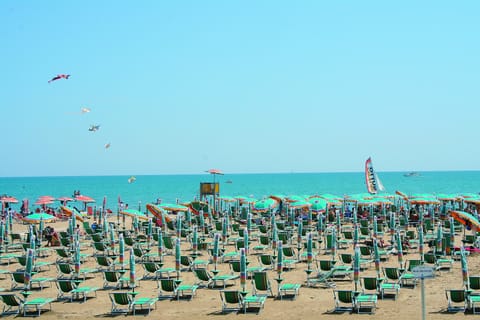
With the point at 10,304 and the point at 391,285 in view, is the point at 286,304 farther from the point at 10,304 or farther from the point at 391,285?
the point at 10,304

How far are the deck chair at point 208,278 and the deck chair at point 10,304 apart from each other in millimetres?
4051

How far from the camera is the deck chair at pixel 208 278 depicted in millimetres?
14000

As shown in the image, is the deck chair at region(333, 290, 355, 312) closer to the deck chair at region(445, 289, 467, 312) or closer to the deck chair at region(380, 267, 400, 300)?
the deck chair at region(380, 267, 400, 300)

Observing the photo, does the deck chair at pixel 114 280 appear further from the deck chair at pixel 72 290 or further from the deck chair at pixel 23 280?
the deck chair at pixel 23 280

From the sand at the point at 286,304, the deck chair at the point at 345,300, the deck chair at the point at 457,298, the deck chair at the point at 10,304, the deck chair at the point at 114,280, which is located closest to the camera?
the deck chair at the point at 457,298

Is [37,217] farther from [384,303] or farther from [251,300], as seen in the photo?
[384,303]

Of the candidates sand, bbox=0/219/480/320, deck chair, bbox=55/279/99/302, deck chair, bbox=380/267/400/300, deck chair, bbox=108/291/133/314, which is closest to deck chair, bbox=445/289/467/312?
sand, bbox=0/219/480/320

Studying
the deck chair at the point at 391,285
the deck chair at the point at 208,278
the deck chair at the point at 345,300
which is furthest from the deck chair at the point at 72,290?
the deck chair at the point at 391,285

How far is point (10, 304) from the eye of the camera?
1196 centimetres

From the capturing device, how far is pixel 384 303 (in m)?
12.1

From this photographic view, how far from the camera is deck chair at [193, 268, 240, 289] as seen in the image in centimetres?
1400

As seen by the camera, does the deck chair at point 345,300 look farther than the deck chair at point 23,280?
No

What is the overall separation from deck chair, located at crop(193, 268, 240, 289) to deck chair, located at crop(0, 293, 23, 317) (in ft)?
13.3

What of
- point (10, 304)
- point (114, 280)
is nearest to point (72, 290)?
point (114, 280)
